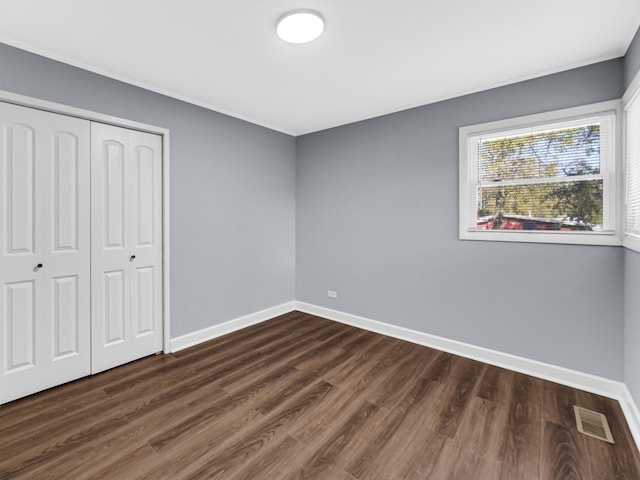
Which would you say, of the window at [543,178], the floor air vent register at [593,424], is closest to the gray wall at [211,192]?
the window at [543,178]

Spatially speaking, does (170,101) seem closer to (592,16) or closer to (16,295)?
(16,295)

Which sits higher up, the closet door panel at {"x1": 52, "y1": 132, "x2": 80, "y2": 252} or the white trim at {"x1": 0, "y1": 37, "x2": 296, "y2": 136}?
the white trim at {"x1": 0, "y1": 37, "x2": 296, "y2": 136}

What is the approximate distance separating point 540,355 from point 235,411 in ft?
8.44

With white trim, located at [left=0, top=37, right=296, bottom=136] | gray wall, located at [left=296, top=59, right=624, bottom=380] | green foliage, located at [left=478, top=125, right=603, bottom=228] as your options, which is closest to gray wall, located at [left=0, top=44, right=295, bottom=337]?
white trim, located at [left=0, top=37, right=296, bottom=136]

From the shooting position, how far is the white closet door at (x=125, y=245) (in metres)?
2.60

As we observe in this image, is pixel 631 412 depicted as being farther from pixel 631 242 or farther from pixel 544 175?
pixel 544 175

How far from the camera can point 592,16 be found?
1856 millimetres

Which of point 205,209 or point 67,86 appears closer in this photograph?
point 67,86

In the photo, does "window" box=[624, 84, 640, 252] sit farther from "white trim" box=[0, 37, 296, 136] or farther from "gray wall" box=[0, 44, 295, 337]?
"gray wall" box=[0, 44, 295, 337]

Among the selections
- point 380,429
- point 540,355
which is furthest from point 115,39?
point 540,355

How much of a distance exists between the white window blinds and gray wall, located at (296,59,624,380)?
1.00ft

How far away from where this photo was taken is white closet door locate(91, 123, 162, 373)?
8.54 ft

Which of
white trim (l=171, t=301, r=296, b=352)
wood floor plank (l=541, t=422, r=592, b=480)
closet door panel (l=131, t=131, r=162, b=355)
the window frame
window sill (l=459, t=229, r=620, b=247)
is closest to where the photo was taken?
wood floor plank (l=541, t=422, r=592, b=480)

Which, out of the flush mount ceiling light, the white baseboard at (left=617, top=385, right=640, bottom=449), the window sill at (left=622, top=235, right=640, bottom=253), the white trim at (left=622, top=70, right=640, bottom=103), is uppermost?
the flush mount ceiling light
